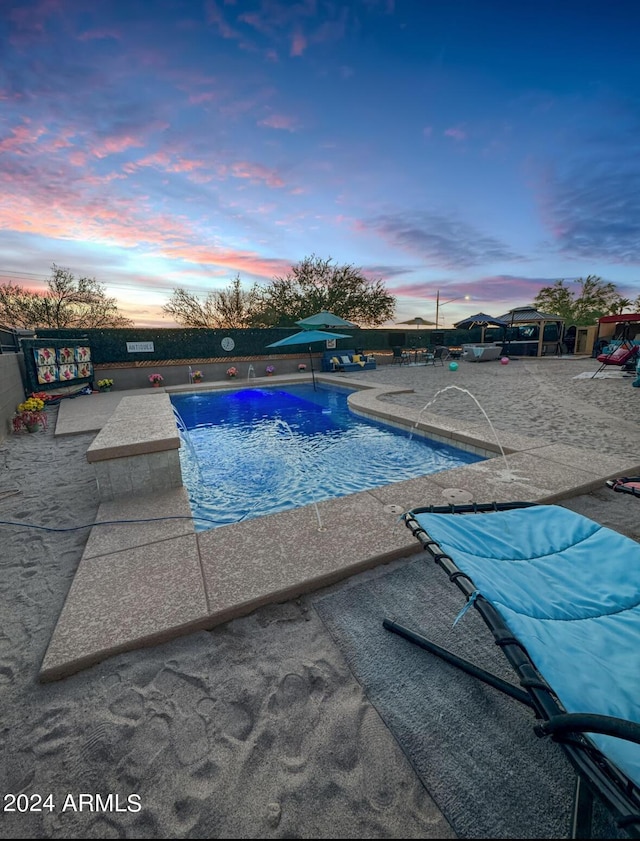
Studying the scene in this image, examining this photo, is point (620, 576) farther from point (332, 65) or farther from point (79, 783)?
point (332, 65)

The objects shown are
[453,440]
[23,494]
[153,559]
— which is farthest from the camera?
[453,440]

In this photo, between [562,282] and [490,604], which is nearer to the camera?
[490,604]

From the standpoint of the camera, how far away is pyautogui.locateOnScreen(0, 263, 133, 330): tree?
77.7 ft

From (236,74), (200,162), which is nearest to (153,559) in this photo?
(236,74)

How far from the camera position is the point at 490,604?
1.34 meters

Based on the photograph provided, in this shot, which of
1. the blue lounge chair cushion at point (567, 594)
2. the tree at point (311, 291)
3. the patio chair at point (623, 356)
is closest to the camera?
the blue lounge chair cushion at point (567, 594)

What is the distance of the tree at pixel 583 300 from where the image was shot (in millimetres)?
49013

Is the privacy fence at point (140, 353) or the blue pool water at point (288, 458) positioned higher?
the privacy fence at point (140, 353)

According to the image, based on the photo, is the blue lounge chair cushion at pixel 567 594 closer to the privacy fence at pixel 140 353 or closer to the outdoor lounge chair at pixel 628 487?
the outdoor lounge chair at pixel 628 487

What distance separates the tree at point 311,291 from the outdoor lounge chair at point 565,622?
30013 millimetres

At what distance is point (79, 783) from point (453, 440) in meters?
5.94

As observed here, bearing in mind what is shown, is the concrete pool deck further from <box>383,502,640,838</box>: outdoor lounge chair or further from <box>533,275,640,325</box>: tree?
<box>533,275,640,325</box>: tree

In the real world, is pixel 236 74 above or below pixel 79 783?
above

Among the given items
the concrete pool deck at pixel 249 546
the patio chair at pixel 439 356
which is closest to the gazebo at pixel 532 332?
the patio chair at pixel 439 356
